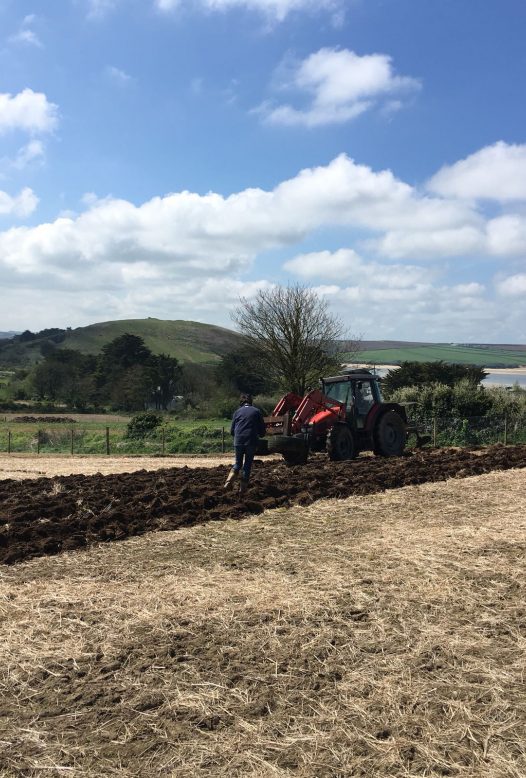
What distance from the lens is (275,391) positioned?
37.5 m

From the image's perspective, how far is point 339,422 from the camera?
53.9ft

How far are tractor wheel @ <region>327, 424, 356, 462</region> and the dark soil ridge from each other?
13.7 inches

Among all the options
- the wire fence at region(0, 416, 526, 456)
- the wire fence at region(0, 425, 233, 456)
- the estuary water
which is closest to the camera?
the wire fence at region(0, 416, 526, 456)

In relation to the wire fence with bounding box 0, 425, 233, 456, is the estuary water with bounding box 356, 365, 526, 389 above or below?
above

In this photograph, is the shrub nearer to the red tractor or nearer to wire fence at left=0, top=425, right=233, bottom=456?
wire fence at left=0, top=425, right=233, bottom=456

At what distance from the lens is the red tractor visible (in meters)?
15.7

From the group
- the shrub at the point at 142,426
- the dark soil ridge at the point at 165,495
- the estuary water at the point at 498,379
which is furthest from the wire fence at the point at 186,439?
the dark soil ridge at the point at 165,495

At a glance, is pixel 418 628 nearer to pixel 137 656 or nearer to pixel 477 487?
pixel 137 656

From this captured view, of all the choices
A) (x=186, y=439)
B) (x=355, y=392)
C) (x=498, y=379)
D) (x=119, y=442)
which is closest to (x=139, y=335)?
(x=498, y=379)

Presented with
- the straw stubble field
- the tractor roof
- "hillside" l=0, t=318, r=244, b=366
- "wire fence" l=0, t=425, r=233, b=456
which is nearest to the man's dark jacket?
the straw stubble field

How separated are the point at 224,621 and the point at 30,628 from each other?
1.51 m

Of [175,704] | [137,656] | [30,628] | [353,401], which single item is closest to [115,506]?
[30,628]

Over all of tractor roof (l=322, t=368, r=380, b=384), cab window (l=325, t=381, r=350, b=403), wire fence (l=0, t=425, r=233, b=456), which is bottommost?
wire fence (l=0, t=425, r=233, b=456)

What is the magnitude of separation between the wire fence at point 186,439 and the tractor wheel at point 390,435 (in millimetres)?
7629
